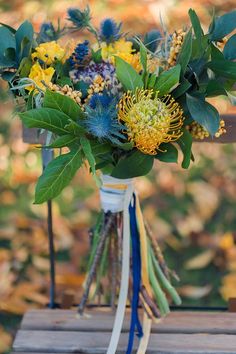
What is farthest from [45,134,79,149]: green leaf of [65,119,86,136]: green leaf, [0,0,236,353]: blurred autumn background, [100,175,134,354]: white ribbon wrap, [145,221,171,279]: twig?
[0,0,236,353]: blurred autumn background

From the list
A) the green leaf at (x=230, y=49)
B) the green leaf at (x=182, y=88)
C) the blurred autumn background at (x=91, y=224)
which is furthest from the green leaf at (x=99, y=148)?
the blurred autumn background at (x=91, y=224)

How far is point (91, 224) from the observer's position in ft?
7.44

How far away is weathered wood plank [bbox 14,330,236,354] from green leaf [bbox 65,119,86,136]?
1.43 feet

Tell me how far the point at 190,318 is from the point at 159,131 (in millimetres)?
480

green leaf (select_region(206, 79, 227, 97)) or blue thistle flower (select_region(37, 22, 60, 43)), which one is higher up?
blue thistle flower (select_region(37, 22, 60, 43))

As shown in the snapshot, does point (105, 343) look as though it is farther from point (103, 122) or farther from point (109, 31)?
point (109, 31)

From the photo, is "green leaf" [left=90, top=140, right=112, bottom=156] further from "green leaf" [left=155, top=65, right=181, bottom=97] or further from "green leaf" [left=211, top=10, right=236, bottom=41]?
"green leaf" [left=211, top=10, right=236, bottom=41]

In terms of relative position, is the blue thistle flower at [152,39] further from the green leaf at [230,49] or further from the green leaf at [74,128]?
the green leaf at [74,128]

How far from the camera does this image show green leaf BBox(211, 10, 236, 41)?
1.15 meters

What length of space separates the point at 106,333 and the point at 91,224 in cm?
94

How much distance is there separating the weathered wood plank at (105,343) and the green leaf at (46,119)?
17.3 inches

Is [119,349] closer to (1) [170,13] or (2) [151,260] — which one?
(2) [151,260]

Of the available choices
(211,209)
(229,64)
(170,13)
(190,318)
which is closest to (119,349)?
(190,318)

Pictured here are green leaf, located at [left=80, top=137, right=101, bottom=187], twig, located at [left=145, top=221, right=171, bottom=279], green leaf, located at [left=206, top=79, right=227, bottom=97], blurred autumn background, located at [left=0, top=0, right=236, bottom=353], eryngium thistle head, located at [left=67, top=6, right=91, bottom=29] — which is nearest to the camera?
green leaf, located at [left=80, top=137, right=101, bottom=187]
